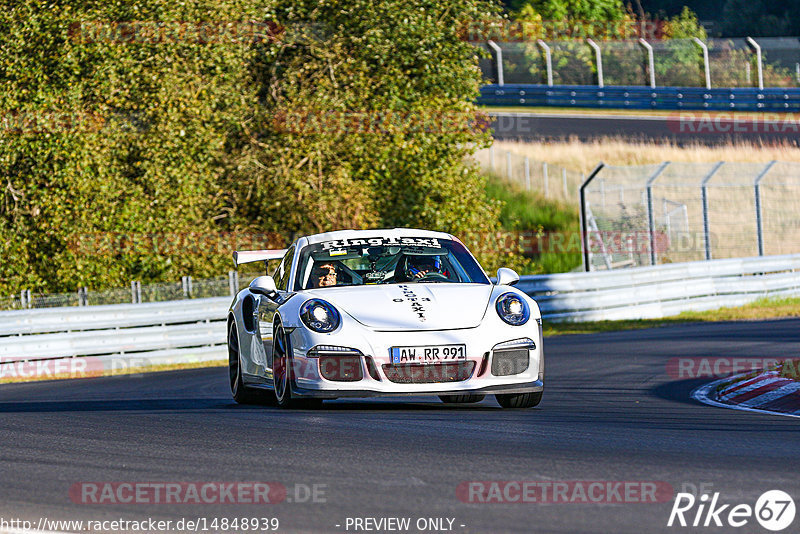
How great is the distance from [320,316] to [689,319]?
1543 cm

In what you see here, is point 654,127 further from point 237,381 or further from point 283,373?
point 283,373

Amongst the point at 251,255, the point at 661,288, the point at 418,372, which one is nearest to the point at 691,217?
the point at 661,288

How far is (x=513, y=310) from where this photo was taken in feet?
30.8

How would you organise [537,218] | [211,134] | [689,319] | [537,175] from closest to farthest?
[689,319] → [211,134] → [537,218] → [537,175]

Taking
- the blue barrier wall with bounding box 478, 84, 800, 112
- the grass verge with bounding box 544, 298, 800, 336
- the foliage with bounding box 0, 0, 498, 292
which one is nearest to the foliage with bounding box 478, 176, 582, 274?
the foliage with bounding box 0, 0, 498, 292

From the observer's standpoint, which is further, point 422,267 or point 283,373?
point 422,267

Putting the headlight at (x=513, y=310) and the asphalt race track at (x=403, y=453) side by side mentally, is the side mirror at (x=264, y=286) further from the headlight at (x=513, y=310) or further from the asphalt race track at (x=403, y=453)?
the headlight at (x=513, y=310)

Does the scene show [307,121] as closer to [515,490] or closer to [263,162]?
[263,162]

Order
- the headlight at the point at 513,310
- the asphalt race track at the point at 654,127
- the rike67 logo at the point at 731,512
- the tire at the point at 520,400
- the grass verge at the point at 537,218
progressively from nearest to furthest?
the rike67 logo at the point at 731,512
the headlight at the point at 513,310
the tire at the point at 520,400
the grass verge at the point at 537,218
the asphalt race track at the point at 654,127

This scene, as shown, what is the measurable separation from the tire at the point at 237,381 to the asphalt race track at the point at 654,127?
3114 centimetres

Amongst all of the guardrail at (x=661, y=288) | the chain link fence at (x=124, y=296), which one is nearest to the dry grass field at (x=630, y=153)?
the guardrail at (x=661, y=288)

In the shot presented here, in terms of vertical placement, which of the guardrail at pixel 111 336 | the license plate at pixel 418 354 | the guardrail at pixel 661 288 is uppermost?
the license plate at pixel 418 354

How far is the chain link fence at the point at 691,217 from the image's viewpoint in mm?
26062

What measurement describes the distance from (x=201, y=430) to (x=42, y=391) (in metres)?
5.95
